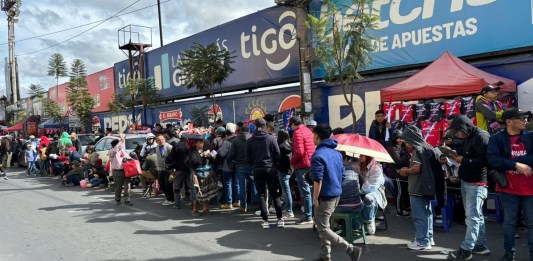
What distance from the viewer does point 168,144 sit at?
10578 mm

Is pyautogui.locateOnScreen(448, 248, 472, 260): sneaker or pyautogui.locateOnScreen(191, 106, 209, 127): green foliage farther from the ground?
pyautogui.locateOnScreen(191, 106, 209, 127): green foliage

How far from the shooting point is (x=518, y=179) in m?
4.80

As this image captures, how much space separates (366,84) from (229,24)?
24.5 ft

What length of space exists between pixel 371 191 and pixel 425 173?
1.14 metres

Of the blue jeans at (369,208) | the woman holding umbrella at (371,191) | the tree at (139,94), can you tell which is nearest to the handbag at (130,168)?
the woman holding umbrella at (371,191)

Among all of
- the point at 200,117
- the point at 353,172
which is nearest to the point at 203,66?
the point at 200,117

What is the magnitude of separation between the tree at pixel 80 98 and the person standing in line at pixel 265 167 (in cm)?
2215

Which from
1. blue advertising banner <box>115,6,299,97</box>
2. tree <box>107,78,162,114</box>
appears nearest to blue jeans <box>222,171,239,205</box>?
blue advertising banner <box>115,6,299,97</box>

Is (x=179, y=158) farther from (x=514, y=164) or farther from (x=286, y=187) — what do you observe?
(x=514, y=164)

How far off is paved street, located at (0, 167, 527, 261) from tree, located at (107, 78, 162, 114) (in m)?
12.2

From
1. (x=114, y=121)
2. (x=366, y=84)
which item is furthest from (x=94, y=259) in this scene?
(x=114, y=121)

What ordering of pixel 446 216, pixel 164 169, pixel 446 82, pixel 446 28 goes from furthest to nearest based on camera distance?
pixel 446 28
pixel 164 169
pixel 446 82
pixel 446 216

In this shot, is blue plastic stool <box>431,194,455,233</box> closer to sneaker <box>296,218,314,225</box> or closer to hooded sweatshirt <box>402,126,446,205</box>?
hooded sweatshirt <box>402,126,446,205</box>

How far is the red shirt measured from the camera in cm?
476
